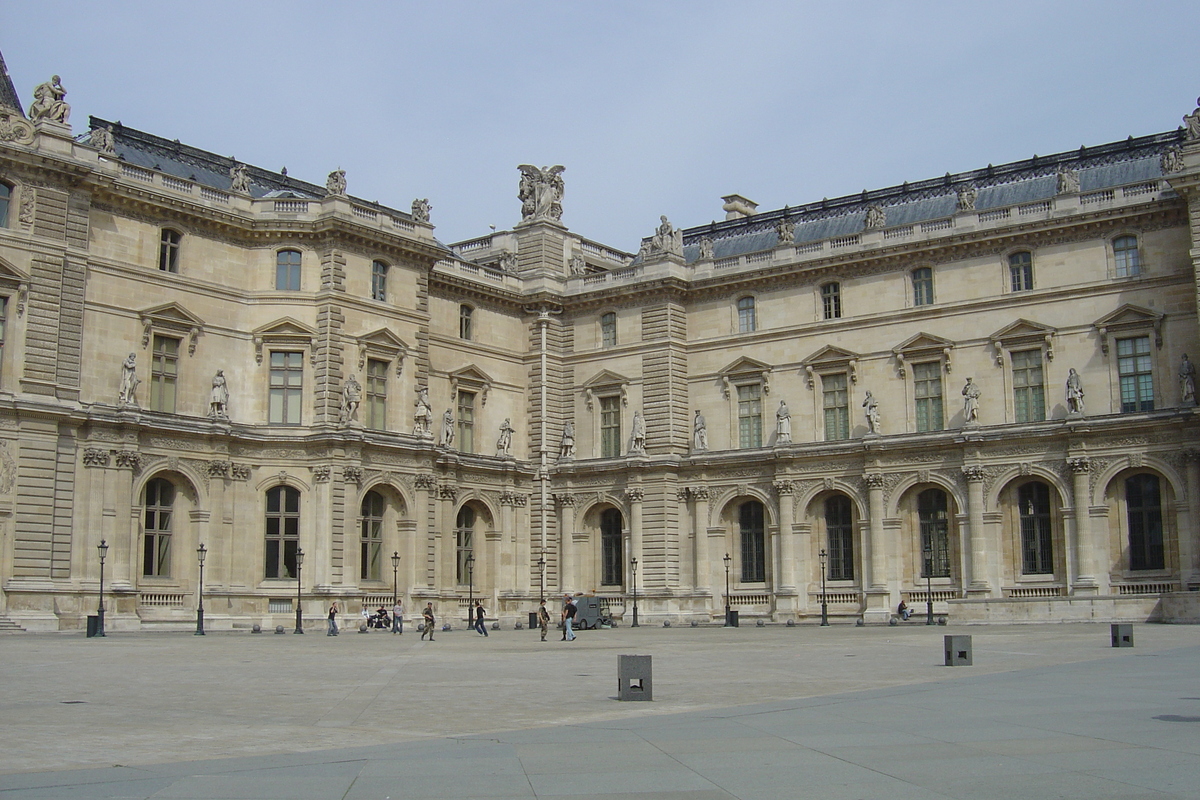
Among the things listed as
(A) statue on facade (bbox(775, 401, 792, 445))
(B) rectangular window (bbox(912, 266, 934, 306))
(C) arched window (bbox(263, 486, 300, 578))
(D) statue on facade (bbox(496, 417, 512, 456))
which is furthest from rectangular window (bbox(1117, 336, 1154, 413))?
(C) arched window (bbox(263, 486, 300, 578))

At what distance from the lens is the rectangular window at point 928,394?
56938 millimetres

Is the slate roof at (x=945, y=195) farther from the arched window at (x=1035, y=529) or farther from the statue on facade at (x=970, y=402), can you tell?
the arched window at (x=1035, y=529)

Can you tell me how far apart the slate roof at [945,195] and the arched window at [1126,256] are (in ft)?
8.28

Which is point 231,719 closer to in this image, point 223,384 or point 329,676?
point 329,676

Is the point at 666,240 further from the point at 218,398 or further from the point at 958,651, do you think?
the point at 958,651

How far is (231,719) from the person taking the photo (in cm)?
1811

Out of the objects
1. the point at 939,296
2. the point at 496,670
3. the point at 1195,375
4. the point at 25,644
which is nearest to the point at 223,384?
the point at 25,644

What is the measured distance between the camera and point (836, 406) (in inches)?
2341

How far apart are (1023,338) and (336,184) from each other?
30.4 m

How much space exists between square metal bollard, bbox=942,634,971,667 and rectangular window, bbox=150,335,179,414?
34.4 metres

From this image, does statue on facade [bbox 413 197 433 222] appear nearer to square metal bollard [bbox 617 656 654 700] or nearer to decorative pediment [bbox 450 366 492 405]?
decorative pediment [bbox 450 366 492 405]

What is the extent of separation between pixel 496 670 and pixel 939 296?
35323 mm

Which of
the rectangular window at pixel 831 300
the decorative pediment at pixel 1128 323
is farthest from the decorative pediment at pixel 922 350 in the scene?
the decorative pediment at pixel 1128 323

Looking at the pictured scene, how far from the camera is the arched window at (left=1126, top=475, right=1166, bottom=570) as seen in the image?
51.0 metres
